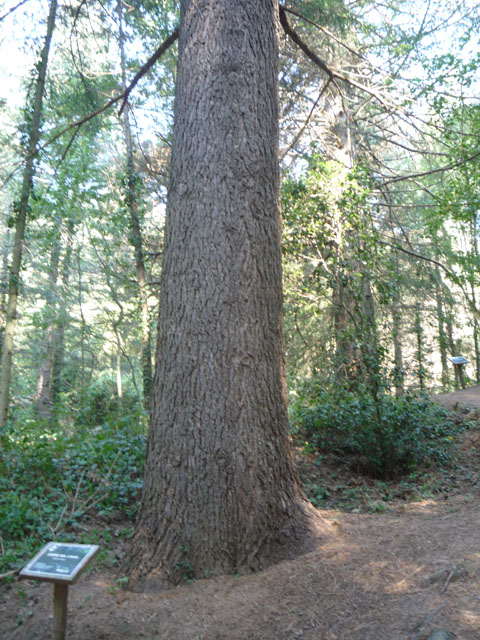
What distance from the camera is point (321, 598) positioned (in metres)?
3.13

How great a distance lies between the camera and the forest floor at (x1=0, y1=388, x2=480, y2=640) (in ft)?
9.14

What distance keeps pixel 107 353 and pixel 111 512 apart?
14.7 m

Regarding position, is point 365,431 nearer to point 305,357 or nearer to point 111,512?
point 111,512

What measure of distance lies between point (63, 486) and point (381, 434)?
392 cm

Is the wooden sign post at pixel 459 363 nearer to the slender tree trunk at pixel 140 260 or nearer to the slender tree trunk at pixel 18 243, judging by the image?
the slender tree trunk at pixel 140 260

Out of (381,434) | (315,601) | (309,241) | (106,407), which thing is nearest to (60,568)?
(315,601)

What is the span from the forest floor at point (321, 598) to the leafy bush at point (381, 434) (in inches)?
92.1

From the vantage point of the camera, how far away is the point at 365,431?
264 inches

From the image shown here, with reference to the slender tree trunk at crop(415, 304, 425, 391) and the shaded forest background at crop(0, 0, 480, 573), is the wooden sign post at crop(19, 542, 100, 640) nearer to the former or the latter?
the shaded forest background at crop(0, 0, 480, 573)

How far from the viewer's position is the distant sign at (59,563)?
2648 millimetres

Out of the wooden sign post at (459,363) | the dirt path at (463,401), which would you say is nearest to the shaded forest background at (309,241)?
the dirt path at (463,401)

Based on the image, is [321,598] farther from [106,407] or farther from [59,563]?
[106,407]

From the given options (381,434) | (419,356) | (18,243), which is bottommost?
(381,434)

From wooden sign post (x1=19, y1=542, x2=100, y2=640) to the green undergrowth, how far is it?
142 cm
